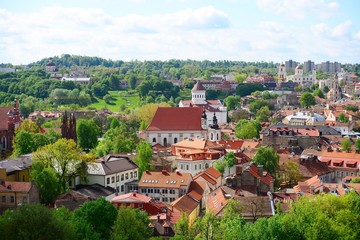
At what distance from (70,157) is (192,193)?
11269 millimetres

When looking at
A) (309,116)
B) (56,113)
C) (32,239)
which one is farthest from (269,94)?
(32,239)

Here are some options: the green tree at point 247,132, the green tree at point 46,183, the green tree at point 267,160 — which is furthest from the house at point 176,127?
the green tree at point 46,183

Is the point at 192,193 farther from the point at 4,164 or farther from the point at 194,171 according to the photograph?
the point at 4,164

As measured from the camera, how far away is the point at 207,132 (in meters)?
78.5

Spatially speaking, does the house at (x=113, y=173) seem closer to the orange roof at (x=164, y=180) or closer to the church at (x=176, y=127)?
the orange roof at (x=164, y=180)

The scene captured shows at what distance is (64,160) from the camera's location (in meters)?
51.6

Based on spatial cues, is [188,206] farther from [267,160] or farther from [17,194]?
[267,160]

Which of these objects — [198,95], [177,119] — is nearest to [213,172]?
[177,119]

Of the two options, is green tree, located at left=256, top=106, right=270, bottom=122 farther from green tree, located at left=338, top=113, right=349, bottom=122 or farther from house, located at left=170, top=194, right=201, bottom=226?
house, located at left=170, top=194, right=201, bottom=226

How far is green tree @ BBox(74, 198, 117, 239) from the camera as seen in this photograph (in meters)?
38.0

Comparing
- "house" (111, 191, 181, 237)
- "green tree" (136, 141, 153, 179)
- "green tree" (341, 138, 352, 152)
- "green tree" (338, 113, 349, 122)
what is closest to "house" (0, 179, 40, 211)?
"house" (111, 191, 181, 237)

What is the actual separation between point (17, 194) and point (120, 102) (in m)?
109

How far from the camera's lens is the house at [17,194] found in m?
45.7

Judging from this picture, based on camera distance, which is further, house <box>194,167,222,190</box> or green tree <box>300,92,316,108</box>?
green tree <box>300,92,316,108</box>
